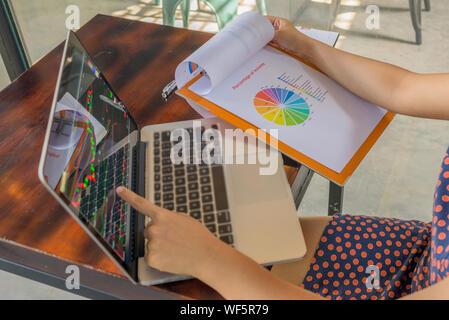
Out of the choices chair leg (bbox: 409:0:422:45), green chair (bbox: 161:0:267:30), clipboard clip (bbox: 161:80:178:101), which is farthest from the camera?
chair leg (bbox: 409:0:422:45)

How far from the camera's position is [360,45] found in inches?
88.1

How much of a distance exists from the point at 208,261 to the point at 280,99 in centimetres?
35

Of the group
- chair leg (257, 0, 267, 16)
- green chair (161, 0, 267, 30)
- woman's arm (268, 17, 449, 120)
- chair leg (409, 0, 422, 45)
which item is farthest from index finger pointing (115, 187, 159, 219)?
chair leg (409, 0, 422, 45)

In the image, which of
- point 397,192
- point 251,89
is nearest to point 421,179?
point 397,192

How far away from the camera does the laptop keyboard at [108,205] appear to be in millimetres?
553

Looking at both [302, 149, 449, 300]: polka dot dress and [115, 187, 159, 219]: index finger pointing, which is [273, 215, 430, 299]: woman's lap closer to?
[302, 149, 449, 300]: polka dot dress

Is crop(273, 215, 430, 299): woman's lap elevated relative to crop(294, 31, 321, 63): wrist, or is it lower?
lower

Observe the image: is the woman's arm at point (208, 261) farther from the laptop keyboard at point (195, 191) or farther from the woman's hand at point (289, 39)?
the woman's hand at point (289, 39)

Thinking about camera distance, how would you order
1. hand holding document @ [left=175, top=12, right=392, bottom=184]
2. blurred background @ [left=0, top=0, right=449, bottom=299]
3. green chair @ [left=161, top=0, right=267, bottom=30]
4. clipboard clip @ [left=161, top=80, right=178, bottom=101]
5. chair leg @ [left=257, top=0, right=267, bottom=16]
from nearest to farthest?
hand holding document @ [left=175, top=12, right=392, bottom=184], clipboard clip @ [left=161, top=80, right=178, bottom=101], blurred background @ [left=0, top=0, right=449, bottom=299], green chair @ [left=161, top=0, right=267, bottom=30], chair leg @ [left=257, top=0, right=267, bottom=16]

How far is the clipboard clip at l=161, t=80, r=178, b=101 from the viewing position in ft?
2.87

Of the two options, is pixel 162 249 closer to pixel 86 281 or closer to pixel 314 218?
pixel 86 281

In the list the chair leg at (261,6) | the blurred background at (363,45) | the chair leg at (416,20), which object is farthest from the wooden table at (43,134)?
the chair leg at (416,20)

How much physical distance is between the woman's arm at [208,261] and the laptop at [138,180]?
0.09 feet

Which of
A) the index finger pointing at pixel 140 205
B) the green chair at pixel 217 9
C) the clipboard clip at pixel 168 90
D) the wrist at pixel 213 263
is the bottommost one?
the green chair at pixel 217 9
